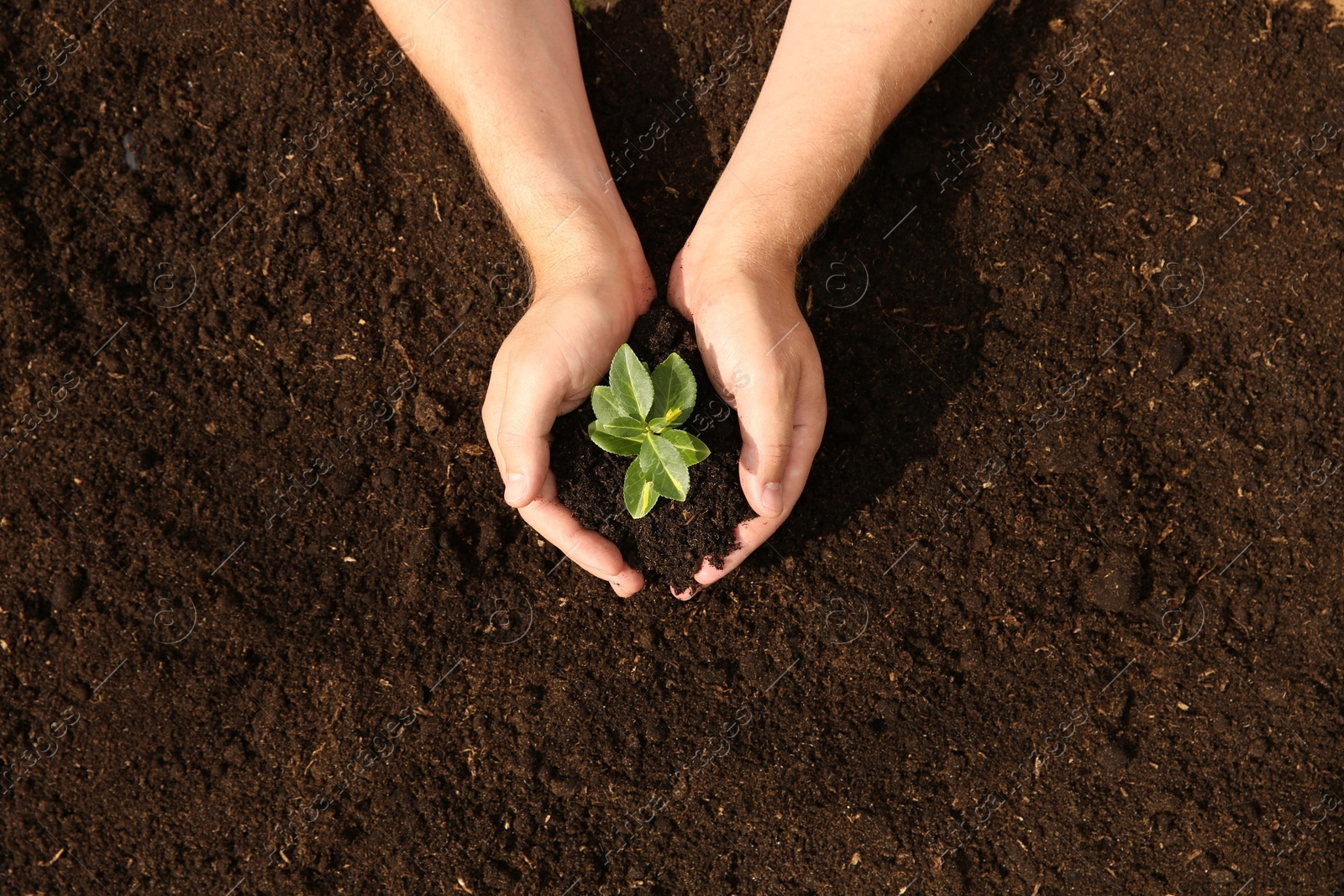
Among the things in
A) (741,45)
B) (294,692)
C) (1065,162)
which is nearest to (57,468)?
(294,692)

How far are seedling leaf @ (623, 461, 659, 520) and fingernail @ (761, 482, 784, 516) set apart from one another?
280 millimetres

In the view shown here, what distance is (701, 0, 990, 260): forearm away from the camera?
8.14 ft

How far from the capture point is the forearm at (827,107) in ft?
8.14

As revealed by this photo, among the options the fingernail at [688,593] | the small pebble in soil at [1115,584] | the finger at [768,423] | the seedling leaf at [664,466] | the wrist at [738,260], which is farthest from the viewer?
the small pebble in soil at [1115,584]

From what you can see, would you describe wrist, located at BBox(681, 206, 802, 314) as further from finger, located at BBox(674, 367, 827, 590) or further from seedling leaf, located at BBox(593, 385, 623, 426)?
seedling leaf, located at BBox(593, 385, 623, 426)

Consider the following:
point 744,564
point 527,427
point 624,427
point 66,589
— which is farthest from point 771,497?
point 66,589

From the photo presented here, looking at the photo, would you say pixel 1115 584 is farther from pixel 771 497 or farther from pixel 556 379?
pixel 556 379

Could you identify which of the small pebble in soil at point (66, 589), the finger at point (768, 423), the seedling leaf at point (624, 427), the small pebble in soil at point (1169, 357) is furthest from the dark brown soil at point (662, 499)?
the small pebble in soil at point (66, 589)

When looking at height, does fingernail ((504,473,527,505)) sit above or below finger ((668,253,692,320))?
above

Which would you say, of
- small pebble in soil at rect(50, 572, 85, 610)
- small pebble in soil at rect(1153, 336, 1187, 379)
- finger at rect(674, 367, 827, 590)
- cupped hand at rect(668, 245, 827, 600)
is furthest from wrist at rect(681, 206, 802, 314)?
small pebble in soil at rect(50, 572, 85, 610)

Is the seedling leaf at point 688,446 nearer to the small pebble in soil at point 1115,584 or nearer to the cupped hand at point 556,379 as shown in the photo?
the cupped hand at point 556,379

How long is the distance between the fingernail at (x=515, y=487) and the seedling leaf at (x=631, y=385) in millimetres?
326

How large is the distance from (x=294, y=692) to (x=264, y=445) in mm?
789

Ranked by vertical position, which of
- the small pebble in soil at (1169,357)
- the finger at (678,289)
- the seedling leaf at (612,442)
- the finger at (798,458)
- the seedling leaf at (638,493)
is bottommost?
the small pebble in soil at (1169,357)
